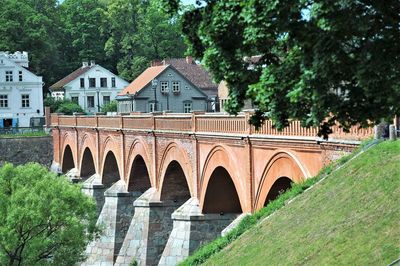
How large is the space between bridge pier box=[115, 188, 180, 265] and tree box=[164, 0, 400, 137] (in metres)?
26.6

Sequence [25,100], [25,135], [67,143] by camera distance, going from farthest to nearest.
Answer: [25,100]
[25,135]
[67,143]

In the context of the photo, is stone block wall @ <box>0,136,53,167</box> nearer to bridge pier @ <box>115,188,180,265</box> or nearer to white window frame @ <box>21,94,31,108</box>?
white window frame @ <box>21,94,31,108</box>

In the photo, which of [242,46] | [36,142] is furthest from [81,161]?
[242,46]

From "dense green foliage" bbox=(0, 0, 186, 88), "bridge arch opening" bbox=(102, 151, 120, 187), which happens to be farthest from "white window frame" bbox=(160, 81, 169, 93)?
"bridge arch opening" bbox=(102, 151, 120, 187)

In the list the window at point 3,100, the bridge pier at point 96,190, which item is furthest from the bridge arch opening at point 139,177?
the window at point 3,100

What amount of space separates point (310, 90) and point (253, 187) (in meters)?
16.5

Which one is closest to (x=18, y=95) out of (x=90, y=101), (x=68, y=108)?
(x=68, y=108)

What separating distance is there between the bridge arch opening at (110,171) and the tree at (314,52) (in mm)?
38656

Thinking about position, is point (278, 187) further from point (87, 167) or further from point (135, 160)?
point (87, 167)

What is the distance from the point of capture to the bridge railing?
78.2 ft

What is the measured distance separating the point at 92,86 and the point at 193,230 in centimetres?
6233

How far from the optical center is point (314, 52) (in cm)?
1324

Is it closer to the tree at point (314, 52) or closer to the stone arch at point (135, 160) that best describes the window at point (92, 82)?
the stone arch at point (135, 160)

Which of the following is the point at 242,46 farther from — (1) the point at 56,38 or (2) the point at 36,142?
(1) the point at 56,38
